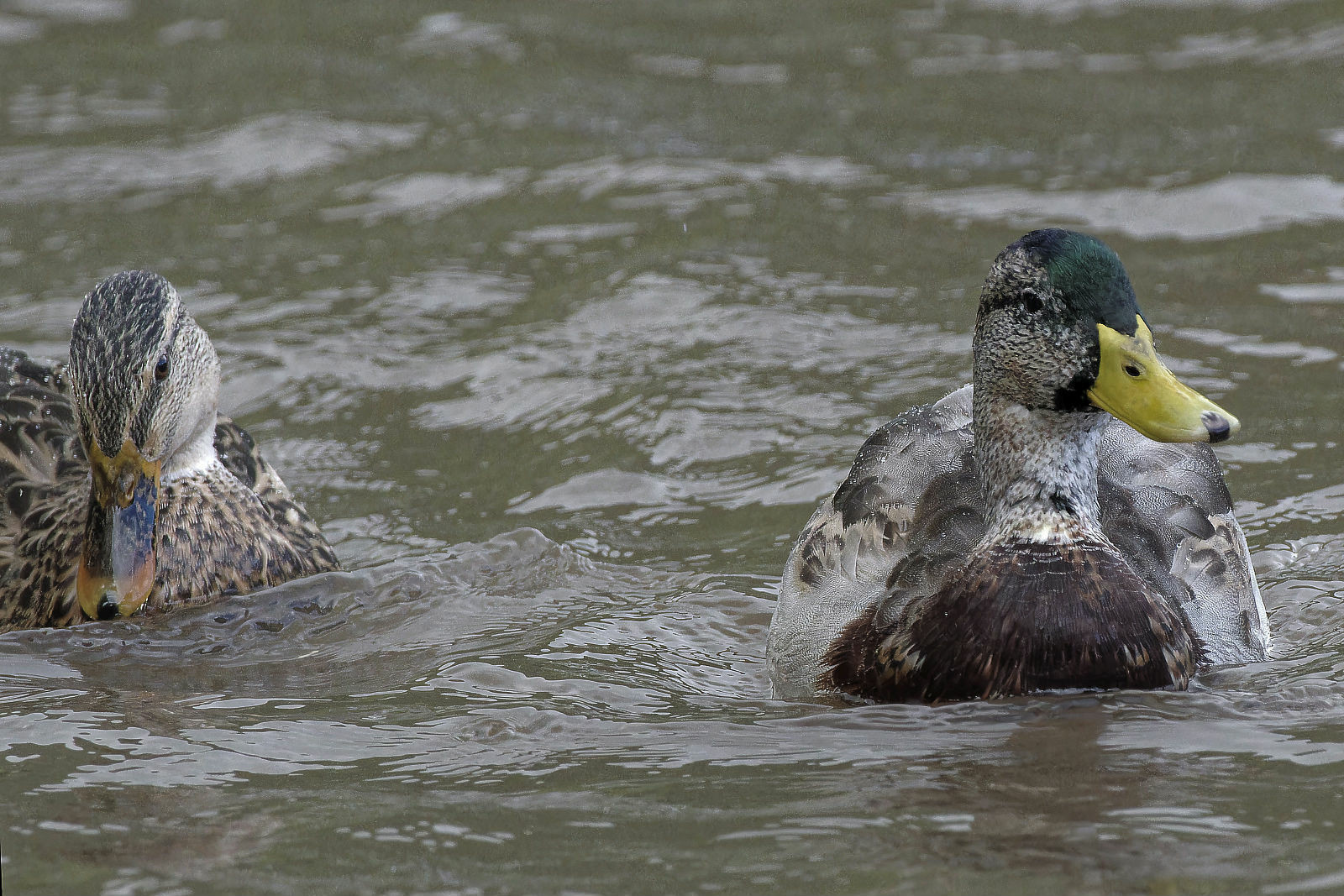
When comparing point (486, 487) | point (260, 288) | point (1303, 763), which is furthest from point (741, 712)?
point (260, 288)

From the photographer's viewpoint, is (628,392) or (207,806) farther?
(628,392)

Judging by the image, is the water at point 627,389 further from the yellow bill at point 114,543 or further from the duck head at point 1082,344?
the duck head at point 1082,344

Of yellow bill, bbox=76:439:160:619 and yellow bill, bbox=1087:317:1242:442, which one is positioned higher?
yellow bill, bbox=1087:317:1242:442

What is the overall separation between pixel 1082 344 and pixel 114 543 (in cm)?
365

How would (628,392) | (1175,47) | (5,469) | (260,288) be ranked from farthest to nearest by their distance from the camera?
(1175,47) < (260,288) < (628,392) < (5,469)

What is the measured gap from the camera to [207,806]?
5.14 meters

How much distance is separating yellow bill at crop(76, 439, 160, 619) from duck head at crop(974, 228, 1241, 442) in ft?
10.8

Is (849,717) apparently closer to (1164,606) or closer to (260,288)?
(1164,606)

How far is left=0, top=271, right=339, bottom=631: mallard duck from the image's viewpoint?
693cm

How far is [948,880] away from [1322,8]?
10.1 metres

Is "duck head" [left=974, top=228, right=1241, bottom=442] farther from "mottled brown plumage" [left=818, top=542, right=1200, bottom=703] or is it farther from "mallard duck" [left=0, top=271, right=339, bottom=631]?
"mallard duck" [left=0, top=271, right=339, bottom=631]

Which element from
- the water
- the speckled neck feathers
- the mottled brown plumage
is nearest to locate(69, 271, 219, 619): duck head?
the water

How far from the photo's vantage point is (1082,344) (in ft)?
19.0

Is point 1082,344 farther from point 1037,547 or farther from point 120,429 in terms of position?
point 120,429
